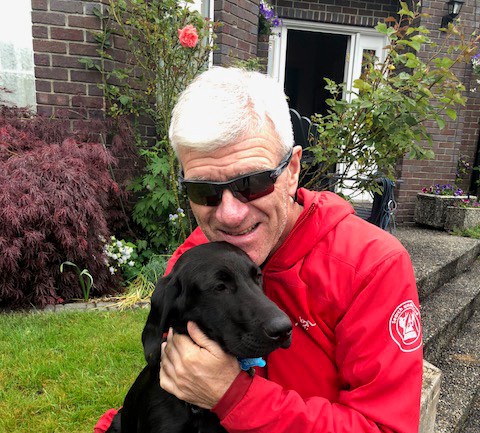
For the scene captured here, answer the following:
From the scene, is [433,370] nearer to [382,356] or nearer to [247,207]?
[382,356]

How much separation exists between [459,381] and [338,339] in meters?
2.52

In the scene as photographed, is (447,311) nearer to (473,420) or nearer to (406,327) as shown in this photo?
(473,420)

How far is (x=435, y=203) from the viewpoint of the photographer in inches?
285

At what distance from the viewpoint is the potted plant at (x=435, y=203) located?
721 centimetres

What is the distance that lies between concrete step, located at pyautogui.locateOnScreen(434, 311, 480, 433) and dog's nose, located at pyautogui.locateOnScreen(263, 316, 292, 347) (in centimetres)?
204

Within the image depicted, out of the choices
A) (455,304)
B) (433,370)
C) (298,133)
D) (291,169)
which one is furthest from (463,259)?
(291,169)

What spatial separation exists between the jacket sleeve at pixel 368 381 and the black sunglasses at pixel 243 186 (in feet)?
1.40

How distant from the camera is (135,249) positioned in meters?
4.89

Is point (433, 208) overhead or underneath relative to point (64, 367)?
overhead

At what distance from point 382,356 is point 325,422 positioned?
0.25m

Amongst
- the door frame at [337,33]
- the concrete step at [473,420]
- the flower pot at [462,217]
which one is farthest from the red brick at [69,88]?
the flower pot at [462,217]

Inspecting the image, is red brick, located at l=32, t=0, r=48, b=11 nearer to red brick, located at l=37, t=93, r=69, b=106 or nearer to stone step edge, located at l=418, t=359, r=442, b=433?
red brick, located at l=37, t=93, r=69, b=106

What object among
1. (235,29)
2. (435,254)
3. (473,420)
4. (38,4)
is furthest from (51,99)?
(473,420)

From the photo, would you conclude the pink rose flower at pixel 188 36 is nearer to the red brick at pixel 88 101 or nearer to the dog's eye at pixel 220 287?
the red brick at pixel 88 101
